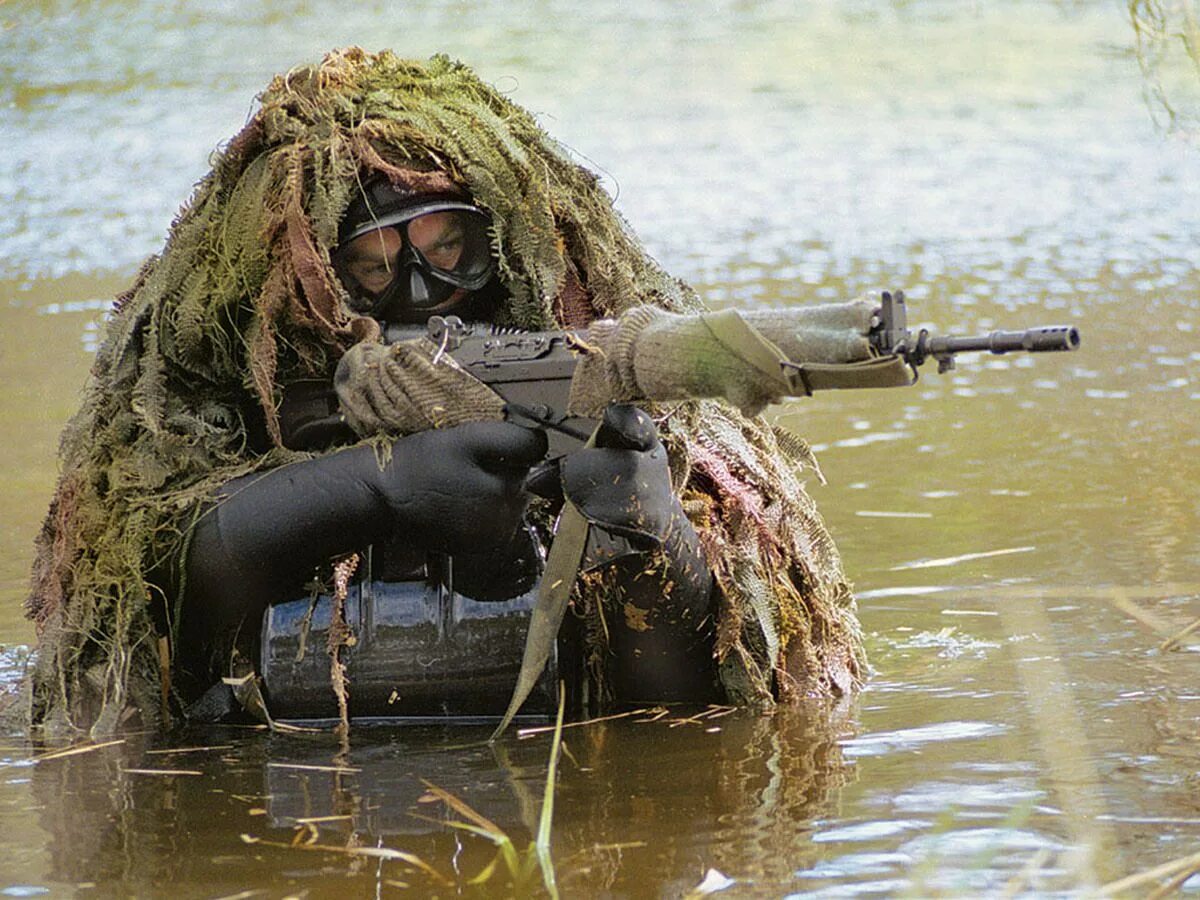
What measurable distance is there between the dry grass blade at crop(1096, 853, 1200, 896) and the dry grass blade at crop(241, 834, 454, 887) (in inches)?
41.2

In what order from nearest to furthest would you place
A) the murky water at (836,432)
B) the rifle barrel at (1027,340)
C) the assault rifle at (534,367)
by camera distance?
1. the rifle barrel at (1027,340)
2. the assault rifle at (534,367)
3. the murky water at (836,432)

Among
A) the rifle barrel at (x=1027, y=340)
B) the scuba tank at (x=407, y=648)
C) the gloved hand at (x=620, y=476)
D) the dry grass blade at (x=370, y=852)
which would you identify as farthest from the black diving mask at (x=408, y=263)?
the rifle barrel at (x=1027, y=340)

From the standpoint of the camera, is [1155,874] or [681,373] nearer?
[1155,874]

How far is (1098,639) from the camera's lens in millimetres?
4801

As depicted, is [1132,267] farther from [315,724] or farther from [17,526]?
[315,724]

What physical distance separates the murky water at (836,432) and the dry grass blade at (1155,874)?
0.31 feet

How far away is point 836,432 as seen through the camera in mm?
7941

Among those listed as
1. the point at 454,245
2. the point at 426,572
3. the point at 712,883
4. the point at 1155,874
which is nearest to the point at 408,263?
the point at 454,245

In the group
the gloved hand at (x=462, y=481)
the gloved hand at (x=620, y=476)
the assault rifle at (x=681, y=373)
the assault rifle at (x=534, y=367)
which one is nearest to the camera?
the assault rifle at (x=681, y=373)

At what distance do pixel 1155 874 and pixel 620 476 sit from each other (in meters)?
1.28

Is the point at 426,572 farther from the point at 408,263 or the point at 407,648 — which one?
the point at 408,263

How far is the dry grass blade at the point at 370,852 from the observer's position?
3.23 m

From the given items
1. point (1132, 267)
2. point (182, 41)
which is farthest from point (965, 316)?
point (182, 41)

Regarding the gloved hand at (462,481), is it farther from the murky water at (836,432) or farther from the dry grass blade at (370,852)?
the dry grass blade at (370,852)
